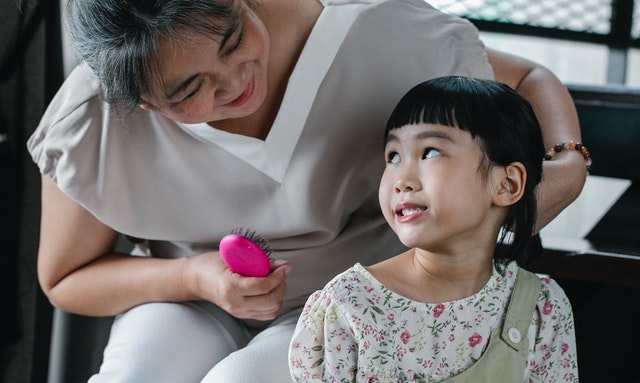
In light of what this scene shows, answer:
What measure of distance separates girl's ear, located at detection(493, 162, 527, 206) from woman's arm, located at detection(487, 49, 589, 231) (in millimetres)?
121

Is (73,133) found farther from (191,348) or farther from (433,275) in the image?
(433,275)

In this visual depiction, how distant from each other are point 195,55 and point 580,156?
1.84 feet

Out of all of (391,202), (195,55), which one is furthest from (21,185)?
(391,202)

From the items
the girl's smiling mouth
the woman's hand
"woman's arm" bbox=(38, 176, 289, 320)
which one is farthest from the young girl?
"woman's arm" bbox=(38, 176, 289, 320)

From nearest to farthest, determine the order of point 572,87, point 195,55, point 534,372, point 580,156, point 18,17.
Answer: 1. point 195,55
2. point 534,372
3. point 580,156
4. point 18,17
5. point 572,87

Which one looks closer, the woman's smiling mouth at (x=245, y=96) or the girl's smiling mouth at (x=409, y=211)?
the girl's smiling mouth at (x=409, y=211)

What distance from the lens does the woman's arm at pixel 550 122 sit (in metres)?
1.29

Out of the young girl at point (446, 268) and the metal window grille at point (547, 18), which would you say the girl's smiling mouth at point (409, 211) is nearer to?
the young girl at point (446, 268)

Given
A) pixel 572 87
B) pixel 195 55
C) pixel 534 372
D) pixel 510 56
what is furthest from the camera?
pixel 572 87

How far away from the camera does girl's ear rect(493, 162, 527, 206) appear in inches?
45.3

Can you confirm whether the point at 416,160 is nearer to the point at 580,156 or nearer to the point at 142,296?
the point at 580,156

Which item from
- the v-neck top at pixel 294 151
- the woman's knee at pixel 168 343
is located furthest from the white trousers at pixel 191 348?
the v-neck top at pixel 294 151

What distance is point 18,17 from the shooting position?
5.44 ft

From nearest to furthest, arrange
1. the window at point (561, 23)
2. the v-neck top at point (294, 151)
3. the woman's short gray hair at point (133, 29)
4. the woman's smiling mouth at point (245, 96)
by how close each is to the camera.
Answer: the woman's short gray hair at point (133, 29), the woman's smiling mouth at point (245, 96), the v-neck top at point (294, 151), the window at point (561, 23)
